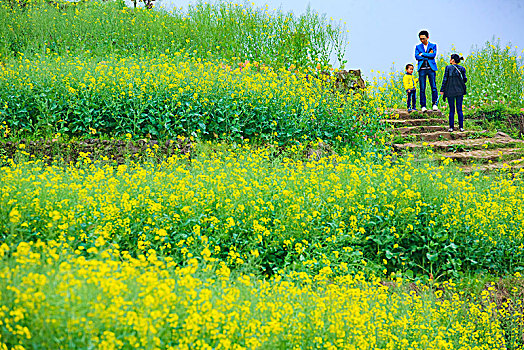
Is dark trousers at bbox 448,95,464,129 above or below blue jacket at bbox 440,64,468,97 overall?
below

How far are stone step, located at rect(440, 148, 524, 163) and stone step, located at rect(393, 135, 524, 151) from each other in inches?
8.5

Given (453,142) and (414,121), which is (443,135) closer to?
(453,142)

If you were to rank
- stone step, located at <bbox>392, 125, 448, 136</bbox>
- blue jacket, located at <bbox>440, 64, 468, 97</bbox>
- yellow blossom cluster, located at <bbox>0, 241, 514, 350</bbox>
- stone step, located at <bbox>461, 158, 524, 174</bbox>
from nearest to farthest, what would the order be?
1. yellow blossom cluster, located at <bbox>0, 241, 514, 350</bbox>
2. stone step, located at <bbox>461, 158, 524, 174</bbox>
3. blue jacket, located at <bbox>440, 64, 468, 97</bbox>
4. stone step, located at <bbox>392, 125, 448, 136</bbox>

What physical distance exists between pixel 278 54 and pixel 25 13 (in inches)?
313

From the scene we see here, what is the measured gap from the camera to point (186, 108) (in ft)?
29.1

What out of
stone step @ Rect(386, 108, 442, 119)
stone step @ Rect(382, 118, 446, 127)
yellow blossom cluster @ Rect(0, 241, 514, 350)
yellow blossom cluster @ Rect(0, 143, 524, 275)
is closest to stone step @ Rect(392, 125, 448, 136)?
stone step @ Rect(382, 118, 446, 127)

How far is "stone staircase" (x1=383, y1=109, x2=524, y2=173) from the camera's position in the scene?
995 centimetres

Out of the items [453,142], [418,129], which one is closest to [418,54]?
[418,129]

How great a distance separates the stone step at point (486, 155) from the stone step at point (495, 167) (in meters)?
0.17

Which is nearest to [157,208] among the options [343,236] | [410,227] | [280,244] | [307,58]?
[280,244]

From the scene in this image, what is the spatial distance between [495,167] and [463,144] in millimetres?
1309

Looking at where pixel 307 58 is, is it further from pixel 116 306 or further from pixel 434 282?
pixel 116 306

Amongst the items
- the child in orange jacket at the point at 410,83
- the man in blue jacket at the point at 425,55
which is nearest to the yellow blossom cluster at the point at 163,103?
the man in blue jacket at the point at 425,55

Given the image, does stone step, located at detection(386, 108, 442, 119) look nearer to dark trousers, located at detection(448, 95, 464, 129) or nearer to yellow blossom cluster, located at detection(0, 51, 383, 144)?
dark trousers, located at detection(448, 95, 464, 129)
